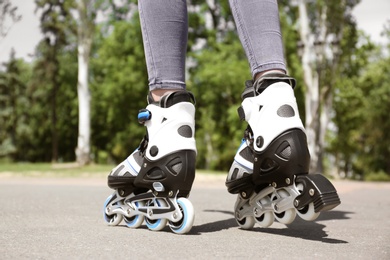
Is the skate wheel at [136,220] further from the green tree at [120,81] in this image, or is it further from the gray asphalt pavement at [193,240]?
the green tree at [120,81]

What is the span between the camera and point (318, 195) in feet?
6.13

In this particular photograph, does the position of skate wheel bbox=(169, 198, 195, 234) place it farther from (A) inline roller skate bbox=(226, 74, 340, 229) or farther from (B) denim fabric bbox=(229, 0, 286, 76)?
(B) denim fabric bbox=(229, 0, 286, 76)

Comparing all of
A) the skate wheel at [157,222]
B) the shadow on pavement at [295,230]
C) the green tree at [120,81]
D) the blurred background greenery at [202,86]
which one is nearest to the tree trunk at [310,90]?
the blurred background greenery at [202,86]

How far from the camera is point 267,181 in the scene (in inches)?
84.0

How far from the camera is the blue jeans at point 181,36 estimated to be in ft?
7.45

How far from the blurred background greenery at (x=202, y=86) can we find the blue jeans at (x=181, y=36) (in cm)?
1682

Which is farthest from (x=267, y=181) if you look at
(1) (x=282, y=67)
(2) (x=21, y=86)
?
(2) (x=21, y=86)

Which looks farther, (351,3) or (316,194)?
(351,3)

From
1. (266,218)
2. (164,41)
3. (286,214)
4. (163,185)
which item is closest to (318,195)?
(286,214)

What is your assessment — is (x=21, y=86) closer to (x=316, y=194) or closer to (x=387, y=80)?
(x=387, y=80)

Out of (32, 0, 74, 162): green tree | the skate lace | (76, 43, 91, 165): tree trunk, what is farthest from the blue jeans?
(32, 0, 74, 162): green tree

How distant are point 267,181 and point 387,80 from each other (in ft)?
99.5

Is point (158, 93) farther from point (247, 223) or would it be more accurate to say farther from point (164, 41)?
point (247, 223)

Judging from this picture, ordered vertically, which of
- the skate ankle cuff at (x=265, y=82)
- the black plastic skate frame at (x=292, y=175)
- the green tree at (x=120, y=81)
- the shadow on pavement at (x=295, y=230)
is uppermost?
the green tree at (x=120, y=81)
